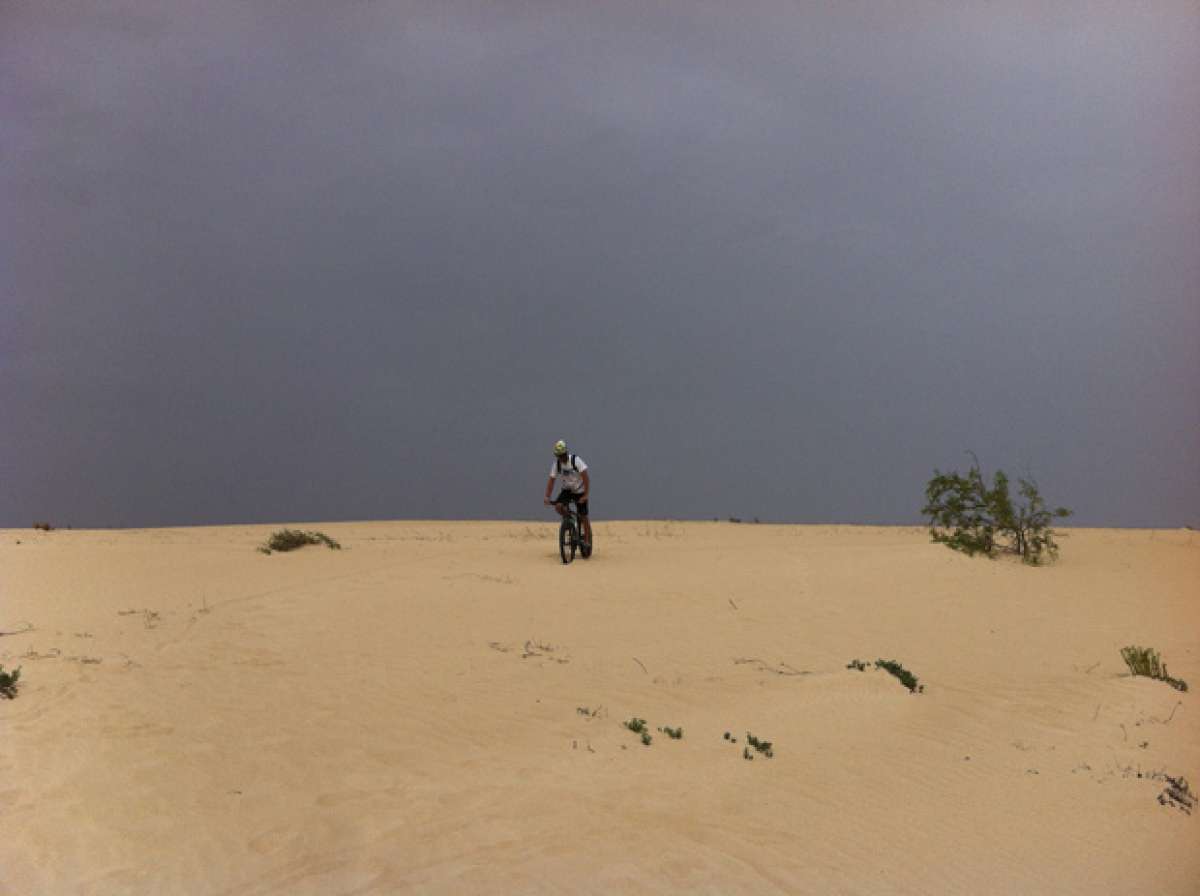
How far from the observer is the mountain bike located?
18078 millimetres

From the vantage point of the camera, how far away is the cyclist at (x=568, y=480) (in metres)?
17.4

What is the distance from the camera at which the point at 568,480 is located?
1752 centimetres

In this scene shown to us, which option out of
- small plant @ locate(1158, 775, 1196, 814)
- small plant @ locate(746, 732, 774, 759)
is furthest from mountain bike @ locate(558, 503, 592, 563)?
small plant @ locate(1158, 775, 1196, 814)

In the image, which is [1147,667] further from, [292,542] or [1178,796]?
[292,542]

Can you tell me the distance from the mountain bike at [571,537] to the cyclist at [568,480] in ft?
0.66

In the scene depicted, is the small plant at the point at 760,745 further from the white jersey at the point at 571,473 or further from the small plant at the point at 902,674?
the white jersey at the point at 571,473

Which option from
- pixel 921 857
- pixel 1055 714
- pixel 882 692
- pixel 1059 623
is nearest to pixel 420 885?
pixel 921 857

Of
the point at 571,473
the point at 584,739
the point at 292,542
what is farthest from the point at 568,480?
the point at 584,739

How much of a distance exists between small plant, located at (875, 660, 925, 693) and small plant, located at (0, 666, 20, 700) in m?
8.92

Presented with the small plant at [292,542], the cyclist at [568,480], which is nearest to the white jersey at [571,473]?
the cyclist at [568,480]

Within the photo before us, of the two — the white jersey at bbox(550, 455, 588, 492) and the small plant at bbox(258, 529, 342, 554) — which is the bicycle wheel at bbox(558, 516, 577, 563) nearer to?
the white jersey at bbox(550, 455, 588, 492)

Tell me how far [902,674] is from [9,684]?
29.8 ft

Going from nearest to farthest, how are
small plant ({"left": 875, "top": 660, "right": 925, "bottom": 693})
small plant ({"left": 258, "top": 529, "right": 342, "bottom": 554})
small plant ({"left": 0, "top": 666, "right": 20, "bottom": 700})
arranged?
small plant ({"left": 0, "top": 666, "right": 20, "bottom": 700}) < small plant ({"left": 875, "top": 660, "right": 925, "bottom": 693}) < small plant ({"left": 258, "top": 529, "right": 342, "bottom": 554})

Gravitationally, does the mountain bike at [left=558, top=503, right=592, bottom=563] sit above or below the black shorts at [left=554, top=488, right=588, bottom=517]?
below
